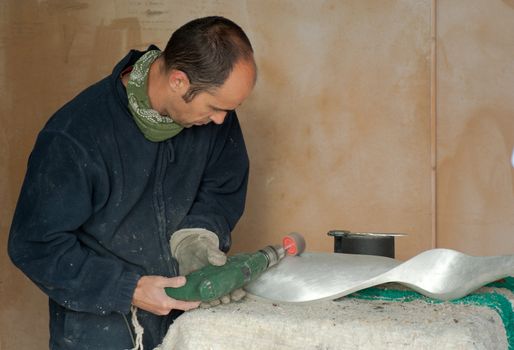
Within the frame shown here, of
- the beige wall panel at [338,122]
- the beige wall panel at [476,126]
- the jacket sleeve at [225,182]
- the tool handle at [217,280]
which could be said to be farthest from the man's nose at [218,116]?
the beige wall panel at [476,126]

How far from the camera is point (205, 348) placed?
5.76 feet

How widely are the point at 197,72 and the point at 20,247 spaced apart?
644 millimetres

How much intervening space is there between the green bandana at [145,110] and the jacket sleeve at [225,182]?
27cm

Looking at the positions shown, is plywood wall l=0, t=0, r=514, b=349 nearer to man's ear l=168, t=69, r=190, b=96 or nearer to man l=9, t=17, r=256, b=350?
man l=9, t=17, r=256, b=350

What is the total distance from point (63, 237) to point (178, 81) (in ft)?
1.66

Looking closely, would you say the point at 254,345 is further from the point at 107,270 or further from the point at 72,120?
the point at 72,120

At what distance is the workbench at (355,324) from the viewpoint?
5.20 feet

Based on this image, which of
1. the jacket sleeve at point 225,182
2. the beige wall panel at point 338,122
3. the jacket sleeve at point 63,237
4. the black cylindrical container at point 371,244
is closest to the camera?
the jacket sleeve at point 63,237

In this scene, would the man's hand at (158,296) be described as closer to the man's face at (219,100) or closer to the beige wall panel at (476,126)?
the man's face at (219,100)

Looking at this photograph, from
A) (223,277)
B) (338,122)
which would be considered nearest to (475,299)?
(223,277)

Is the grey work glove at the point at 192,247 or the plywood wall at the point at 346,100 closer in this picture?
the grey work glove at the point at 192,247

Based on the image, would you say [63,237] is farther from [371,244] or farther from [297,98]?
[297,98]

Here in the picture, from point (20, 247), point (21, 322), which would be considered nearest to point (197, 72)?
point (20, 247)

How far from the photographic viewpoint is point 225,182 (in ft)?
7.93
